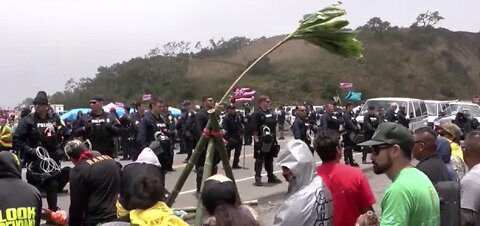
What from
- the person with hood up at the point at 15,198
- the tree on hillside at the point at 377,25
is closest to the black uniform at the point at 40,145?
the person with hood up at the point at 15,198

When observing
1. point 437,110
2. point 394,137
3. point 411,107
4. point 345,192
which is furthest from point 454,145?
point 437,110

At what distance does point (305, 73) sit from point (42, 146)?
235 feet

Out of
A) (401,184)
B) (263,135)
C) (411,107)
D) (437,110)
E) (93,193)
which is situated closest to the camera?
(401,184)

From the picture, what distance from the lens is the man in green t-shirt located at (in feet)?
12.2

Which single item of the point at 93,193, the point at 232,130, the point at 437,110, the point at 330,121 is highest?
the point at 93,193

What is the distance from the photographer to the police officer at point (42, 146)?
9.41 metres

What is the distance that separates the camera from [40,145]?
973cm

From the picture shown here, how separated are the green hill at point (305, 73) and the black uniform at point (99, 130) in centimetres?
5741

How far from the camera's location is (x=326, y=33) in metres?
5.93

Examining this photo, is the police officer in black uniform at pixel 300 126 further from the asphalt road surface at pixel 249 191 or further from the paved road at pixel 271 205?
the paved road at pixel 271 205

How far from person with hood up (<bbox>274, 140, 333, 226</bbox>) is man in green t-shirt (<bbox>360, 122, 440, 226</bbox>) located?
1.56ft

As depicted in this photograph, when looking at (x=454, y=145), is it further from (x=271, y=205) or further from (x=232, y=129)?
(x=232, y=129)

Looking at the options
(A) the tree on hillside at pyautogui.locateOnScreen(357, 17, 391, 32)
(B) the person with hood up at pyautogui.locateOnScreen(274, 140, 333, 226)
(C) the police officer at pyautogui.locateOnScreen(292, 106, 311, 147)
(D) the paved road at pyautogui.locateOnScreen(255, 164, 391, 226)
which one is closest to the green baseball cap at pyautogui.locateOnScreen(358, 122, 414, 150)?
(B) the person with hood up at pyautogui.locateOnScreen(274, 140, 333, 226)

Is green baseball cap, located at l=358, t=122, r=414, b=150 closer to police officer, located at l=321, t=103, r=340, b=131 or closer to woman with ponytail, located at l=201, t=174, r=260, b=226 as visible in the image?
woman with ponytail, located at l=201, t=174, r=260, b=226
